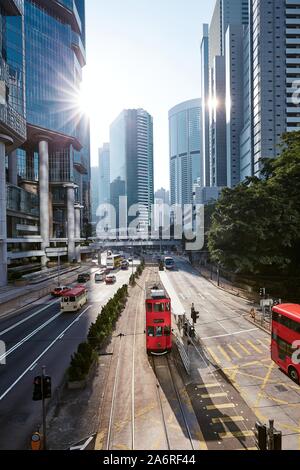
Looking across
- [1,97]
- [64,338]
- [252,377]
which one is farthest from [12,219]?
[252,377]

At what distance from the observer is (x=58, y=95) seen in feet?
354

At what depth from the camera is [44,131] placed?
3900 inches

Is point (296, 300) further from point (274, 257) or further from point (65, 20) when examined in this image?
point (65, 20)

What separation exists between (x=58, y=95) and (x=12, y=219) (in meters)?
50.2

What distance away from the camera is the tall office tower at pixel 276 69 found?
438ft

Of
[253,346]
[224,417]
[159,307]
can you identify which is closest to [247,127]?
[253,346]

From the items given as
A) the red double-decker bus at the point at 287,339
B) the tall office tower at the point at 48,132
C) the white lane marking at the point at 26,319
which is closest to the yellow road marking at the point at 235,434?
the red double-decker bus at the point at 287,339

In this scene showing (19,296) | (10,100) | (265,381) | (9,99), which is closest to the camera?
(265,381)

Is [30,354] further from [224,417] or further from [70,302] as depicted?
[224,417]

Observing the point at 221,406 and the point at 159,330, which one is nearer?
the point at 221,406

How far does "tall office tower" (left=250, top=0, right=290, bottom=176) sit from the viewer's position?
133 meters

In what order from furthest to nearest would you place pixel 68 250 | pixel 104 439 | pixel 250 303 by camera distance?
pixel 68 250
pixel 250 303
pixel 104 439

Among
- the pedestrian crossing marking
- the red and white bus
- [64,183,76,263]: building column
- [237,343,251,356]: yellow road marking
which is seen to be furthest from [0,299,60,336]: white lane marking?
[64,183,76,263]: building column

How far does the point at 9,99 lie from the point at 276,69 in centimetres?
11656
